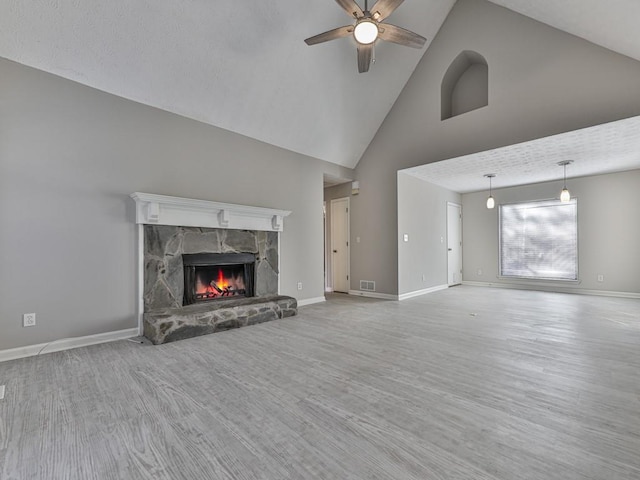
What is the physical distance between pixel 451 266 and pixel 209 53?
23.4 ft

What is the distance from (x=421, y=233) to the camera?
661 centimetres

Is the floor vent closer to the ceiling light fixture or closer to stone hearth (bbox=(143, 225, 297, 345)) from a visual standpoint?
stone hearth (bbox=(143, 225, 297, 345))

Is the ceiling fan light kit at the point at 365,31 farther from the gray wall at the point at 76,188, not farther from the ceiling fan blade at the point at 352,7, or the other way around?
the gray wall at the point at 76,188

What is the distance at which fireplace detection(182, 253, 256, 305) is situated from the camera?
4.08m

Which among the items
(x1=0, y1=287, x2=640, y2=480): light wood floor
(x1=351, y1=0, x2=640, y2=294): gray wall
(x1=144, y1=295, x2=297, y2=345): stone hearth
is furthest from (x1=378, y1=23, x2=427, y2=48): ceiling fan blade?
(x1=144, y1=295, x2=297, y2=345): stone hearth

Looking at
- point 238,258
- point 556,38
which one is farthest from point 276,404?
point 556,38

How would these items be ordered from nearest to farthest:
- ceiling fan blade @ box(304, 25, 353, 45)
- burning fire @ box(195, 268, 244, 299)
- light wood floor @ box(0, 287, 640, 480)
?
light wood floor @ box(0, 287, 640, 480)
ceiling fan blade @ box(304, 25, 353, 45)
burning fire @ box(195, 268, 244, 299)

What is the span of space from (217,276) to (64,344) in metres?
1.85

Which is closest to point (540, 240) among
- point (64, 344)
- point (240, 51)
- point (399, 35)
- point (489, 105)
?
point (489, 105)

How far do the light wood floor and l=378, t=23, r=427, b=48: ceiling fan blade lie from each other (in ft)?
11.1

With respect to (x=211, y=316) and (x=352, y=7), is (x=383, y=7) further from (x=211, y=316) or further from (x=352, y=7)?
(x=211, y=316)

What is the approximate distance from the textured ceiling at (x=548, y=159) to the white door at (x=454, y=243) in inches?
41.6

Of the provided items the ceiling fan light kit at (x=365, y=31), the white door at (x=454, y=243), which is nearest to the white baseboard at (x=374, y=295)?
the white door at (x=454, y=243)

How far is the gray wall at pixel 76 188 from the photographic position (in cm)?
291
